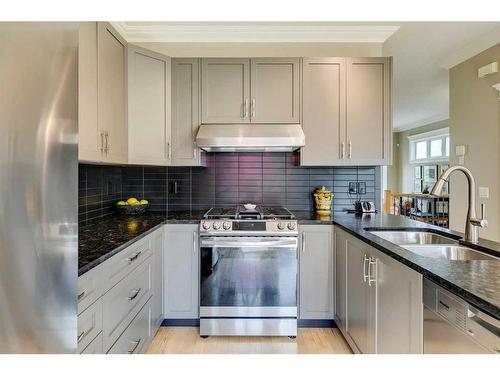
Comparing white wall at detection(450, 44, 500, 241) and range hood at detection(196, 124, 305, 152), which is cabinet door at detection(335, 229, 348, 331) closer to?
range hood at detection(196, 124, 305, 152)

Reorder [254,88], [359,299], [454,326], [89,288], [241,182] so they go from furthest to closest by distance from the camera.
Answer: [241,182] < [254,88] < [359,299] < [89,288] < [454,326]

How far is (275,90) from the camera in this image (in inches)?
103

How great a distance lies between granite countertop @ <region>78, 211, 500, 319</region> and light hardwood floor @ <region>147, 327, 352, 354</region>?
2.89 ft

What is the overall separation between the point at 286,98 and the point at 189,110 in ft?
2.82

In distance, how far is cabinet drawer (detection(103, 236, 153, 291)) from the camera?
1.42m

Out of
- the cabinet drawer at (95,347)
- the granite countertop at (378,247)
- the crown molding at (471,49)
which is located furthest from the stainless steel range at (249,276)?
the crown molding at (471,49)

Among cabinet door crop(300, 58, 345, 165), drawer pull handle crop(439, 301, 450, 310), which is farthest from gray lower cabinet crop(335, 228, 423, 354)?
cabinet door crop(300, 58, 345, 165)

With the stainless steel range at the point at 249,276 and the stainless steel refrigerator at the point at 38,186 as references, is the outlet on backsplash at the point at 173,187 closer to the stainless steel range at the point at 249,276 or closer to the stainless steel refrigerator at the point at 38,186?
the stainless steel range at the point at 249,276

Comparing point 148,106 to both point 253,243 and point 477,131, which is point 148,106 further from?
point 477,131

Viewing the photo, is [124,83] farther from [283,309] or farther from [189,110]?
[283,309]

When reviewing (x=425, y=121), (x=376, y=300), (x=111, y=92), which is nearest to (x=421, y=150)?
(x=425, y=121)

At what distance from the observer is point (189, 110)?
264 cm

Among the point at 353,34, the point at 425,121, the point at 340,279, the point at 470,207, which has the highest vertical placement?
the point at 425,121

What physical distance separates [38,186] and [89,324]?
2.98 ft
